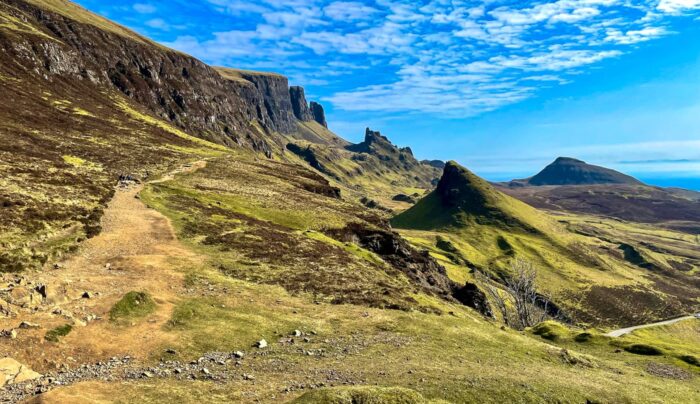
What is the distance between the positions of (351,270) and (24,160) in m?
61.7

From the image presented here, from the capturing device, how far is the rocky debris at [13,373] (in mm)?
22906

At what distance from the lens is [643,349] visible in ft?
206

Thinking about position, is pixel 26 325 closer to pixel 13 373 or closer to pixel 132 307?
pixel 13 373

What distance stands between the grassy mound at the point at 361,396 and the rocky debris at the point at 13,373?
53.4ft

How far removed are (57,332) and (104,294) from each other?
7.52 metres

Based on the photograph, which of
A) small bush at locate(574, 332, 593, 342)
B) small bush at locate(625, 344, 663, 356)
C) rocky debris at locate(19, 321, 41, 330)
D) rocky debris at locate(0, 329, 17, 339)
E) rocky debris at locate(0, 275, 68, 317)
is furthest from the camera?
small bush at locate(574, 332, 593, 342)

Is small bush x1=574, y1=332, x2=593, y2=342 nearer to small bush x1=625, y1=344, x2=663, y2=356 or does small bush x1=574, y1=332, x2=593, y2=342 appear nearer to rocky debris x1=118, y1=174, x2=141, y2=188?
small bush x1=625, y1=344, x2=663, y2=356

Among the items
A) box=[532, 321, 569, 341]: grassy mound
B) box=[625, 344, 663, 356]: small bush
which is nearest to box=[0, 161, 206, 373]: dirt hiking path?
box=[532, 321, 569, 341]: grassy mound

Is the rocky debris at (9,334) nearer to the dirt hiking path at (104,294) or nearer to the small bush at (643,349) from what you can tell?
the dirt hiking path at (104,294)

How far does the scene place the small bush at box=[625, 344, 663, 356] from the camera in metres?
61.8

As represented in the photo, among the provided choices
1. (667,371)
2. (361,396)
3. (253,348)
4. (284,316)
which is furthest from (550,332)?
(361,396)

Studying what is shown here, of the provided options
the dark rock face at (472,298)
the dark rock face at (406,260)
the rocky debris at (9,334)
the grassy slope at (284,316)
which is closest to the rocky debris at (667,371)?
the grassy slope at (284,316)

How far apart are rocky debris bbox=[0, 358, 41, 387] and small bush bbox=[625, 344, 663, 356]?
239 ft

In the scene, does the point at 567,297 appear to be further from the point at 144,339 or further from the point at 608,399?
the point at 144,339
